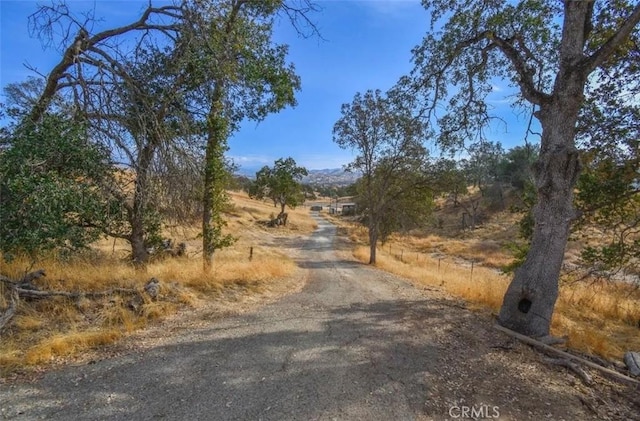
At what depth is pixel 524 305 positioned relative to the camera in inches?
245

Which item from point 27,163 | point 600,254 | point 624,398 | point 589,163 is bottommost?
point 624,398

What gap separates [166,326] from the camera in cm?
569

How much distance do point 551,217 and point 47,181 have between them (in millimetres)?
8561

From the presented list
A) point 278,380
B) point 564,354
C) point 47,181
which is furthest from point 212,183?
point 564,354

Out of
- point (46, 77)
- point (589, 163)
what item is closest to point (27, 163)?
point (46, 77)

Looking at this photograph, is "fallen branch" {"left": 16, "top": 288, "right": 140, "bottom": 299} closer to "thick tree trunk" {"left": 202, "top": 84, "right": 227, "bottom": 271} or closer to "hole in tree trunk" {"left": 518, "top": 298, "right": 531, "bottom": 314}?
"thick tree trunk" {"left": 202, "top": 84, "right": 227, "bottom": 271}

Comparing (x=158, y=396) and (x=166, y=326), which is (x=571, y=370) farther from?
(x=166, y=326)

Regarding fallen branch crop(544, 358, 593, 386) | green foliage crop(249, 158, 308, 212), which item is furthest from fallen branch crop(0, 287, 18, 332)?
green foliage crop(249, 158, 308, 212)

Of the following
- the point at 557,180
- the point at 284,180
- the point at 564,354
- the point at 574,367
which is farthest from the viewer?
the point at 284,180

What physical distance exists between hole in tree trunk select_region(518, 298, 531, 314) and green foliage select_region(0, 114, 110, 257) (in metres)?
8.07

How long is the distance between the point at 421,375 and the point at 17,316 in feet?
19.5

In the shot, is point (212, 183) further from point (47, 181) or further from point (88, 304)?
point (88, 304)

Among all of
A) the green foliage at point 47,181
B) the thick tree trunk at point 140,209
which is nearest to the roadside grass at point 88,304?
the thick tree trunk at point 140,209

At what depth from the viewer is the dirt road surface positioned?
3.36 m
